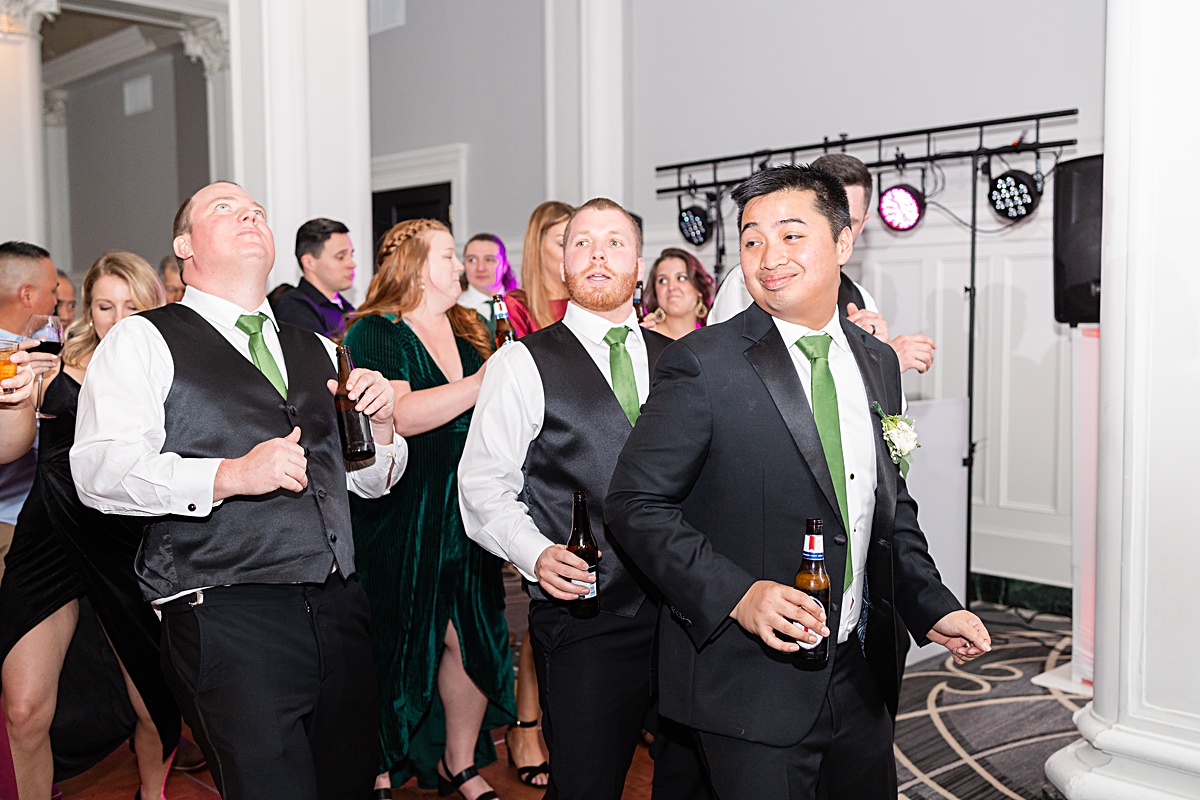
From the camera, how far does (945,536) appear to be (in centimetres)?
486

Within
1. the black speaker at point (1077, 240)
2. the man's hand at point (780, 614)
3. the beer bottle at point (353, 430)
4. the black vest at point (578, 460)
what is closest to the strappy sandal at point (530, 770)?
the black vest at point (578, 460)

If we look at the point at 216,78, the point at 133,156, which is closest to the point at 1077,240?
the point at 216,78

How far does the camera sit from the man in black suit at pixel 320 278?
14.7 feet

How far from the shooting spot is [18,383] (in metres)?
2.29

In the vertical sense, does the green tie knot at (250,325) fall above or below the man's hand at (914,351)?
above

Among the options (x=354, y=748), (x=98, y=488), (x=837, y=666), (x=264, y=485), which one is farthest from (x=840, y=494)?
(x=98, y=488)

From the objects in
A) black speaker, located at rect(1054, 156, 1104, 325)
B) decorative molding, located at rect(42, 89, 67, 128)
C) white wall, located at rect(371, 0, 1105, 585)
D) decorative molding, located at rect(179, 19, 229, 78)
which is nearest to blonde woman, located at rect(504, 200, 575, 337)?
black speaker, located at rect(1054, 156, 1104, 325)

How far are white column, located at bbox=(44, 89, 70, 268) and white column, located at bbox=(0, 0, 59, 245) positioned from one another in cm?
544

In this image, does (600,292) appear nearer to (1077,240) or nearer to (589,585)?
(589,585)

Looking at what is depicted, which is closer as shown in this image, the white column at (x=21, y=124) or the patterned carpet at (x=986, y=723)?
the patterned carpet at (x=986, y=723)

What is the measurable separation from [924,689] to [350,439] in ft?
9.47

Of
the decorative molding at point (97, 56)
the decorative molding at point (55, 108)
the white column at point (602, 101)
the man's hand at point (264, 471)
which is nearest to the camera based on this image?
the man's hand at point (264, 471)

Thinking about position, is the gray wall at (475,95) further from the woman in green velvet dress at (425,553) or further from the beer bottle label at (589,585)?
the beer bottle label at (589,585)

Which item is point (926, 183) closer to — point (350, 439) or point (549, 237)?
point (549, 237)
